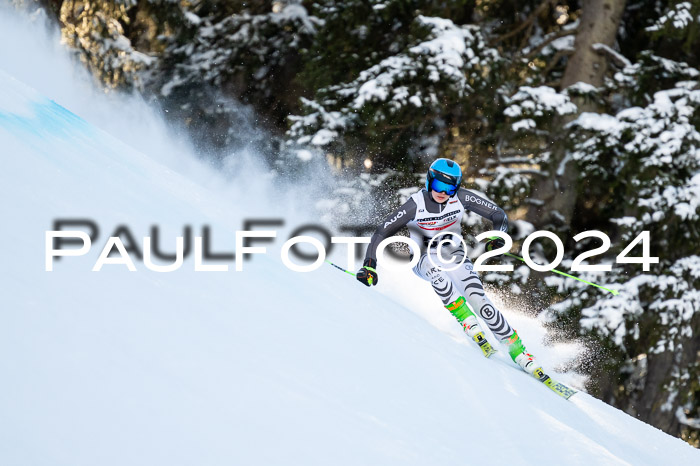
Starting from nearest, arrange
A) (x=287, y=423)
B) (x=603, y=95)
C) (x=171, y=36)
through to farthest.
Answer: (x=287, y=423) → (x=603, y=95) → (x=171, y=36)

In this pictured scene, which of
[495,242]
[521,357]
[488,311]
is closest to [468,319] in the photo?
[488,311]

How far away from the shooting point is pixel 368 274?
5.42 m

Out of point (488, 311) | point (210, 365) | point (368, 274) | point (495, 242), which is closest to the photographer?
point (210, 365)

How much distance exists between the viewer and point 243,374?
3.25 metres

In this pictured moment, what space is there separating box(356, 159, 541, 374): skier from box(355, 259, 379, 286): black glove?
0.58ft

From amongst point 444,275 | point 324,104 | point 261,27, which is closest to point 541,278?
point 324,104

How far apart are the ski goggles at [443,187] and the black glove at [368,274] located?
2.27 feet

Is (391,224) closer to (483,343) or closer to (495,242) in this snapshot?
(495,242)

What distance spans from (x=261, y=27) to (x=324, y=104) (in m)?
2.71

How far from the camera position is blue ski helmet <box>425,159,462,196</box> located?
18.2 feet

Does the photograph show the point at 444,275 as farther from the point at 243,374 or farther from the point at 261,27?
the point at 261,27

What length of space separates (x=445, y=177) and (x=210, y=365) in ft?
9.20

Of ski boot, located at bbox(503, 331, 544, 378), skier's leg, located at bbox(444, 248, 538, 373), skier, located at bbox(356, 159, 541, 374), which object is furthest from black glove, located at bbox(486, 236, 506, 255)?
ski boot, located at bbox(503, 331, 544, 378)

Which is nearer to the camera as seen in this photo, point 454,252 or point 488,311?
point 488,311
